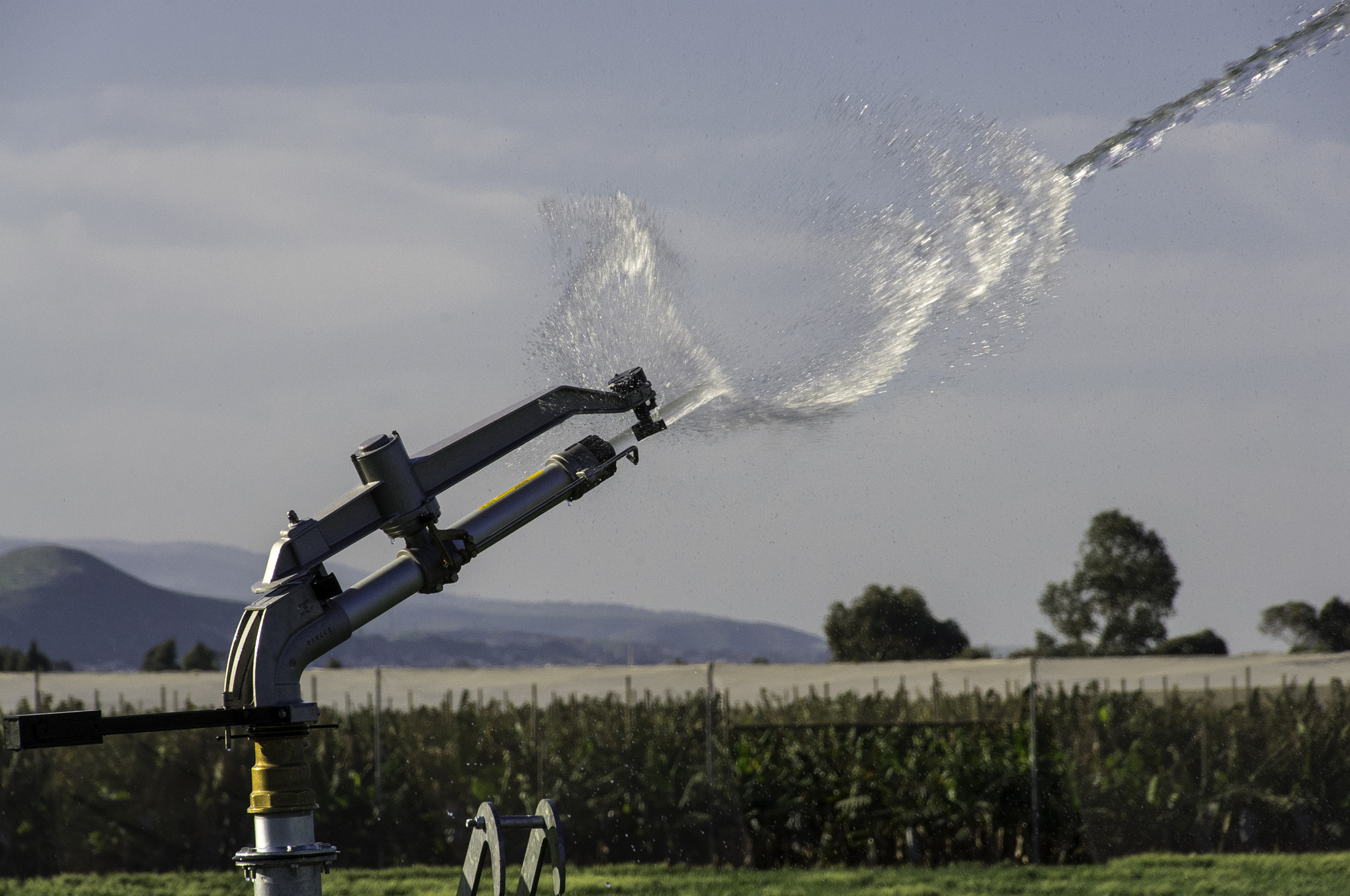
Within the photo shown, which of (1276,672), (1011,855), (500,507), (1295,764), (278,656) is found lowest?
(1011,855)

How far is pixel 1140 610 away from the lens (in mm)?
29359

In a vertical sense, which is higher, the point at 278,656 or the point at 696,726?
the point at 278,656

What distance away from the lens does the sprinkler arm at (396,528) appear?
149 inches

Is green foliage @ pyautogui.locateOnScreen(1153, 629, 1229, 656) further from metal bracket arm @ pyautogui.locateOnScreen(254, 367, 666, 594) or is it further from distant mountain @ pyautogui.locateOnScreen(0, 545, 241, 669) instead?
distant mountain @ pyautogui.locateOnScreen(0, 545, 241, 669)

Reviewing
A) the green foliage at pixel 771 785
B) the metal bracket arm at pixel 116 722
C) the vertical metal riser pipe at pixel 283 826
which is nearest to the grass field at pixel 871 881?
the green foliage at pixel 771 785

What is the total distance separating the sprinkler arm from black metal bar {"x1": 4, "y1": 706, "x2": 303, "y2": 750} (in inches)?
2.7

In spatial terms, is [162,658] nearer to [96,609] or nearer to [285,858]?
[285,858]

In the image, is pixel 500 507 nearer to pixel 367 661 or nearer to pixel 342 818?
pixel 342 818

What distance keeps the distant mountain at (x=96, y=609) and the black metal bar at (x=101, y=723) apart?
11965cm

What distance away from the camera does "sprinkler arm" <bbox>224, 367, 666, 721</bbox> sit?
378 centimetres

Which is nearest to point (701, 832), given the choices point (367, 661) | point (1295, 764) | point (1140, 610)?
point (1295, 764)

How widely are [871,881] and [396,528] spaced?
27.7ft

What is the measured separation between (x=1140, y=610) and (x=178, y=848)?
22.2 metres

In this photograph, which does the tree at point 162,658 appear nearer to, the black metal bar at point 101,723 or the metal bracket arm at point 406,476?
the metal bracket arm at point 406,476
